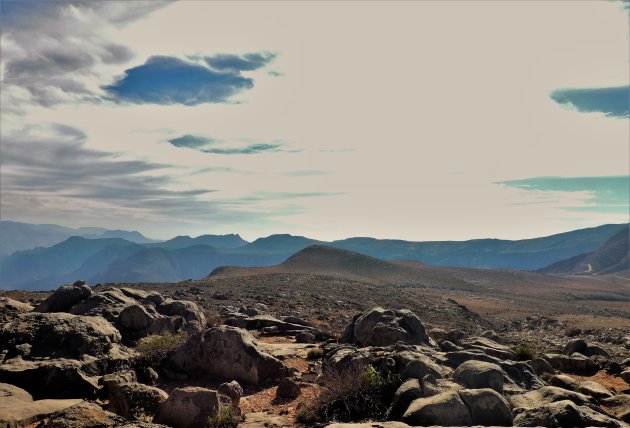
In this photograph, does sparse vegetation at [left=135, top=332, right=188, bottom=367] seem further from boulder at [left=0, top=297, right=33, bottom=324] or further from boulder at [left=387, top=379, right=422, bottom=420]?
boulder at [left=387, top=379, right=422, bottom=420]

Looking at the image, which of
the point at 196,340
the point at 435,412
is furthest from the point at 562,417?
the point at 196,340

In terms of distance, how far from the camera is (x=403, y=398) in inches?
397

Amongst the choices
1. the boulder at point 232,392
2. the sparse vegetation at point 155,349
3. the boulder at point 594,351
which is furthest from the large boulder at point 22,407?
the boulder at point 594,351

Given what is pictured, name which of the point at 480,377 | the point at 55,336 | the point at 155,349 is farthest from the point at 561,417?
the point at 55,336

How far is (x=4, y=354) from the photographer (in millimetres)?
12766

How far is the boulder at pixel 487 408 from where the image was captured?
28.9 feet

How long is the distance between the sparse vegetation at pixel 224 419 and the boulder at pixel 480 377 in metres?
5.98

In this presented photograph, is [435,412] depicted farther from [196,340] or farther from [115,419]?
[196,340]

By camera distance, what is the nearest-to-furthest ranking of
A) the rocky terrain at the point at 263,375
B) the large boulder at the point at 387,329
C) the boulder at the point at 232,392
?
1. the rocky terrain at the point at 263,375
2. the boulder at the point at 232,392
3. the large boulder at the point at 387,329

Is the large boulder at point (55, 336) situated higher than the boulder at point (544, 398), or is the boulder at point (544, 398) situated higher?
the large boulder at point (55, 336)

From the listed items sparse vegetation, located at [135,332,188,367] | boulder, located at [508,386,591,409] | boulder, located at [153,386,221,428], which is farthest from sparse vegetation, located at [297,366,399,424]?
sparse vegetation, located at [135,332,188,367]

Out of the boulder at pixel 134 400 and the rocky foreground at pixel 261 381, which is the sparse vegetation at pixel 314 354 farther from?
the boulder at pixel 134 400

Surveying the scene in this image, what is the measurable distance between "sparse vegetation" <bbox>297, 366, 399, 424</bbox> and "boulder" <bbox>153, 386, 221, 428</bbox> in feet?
7.88

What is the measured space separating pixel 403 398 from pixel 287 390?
460cm
